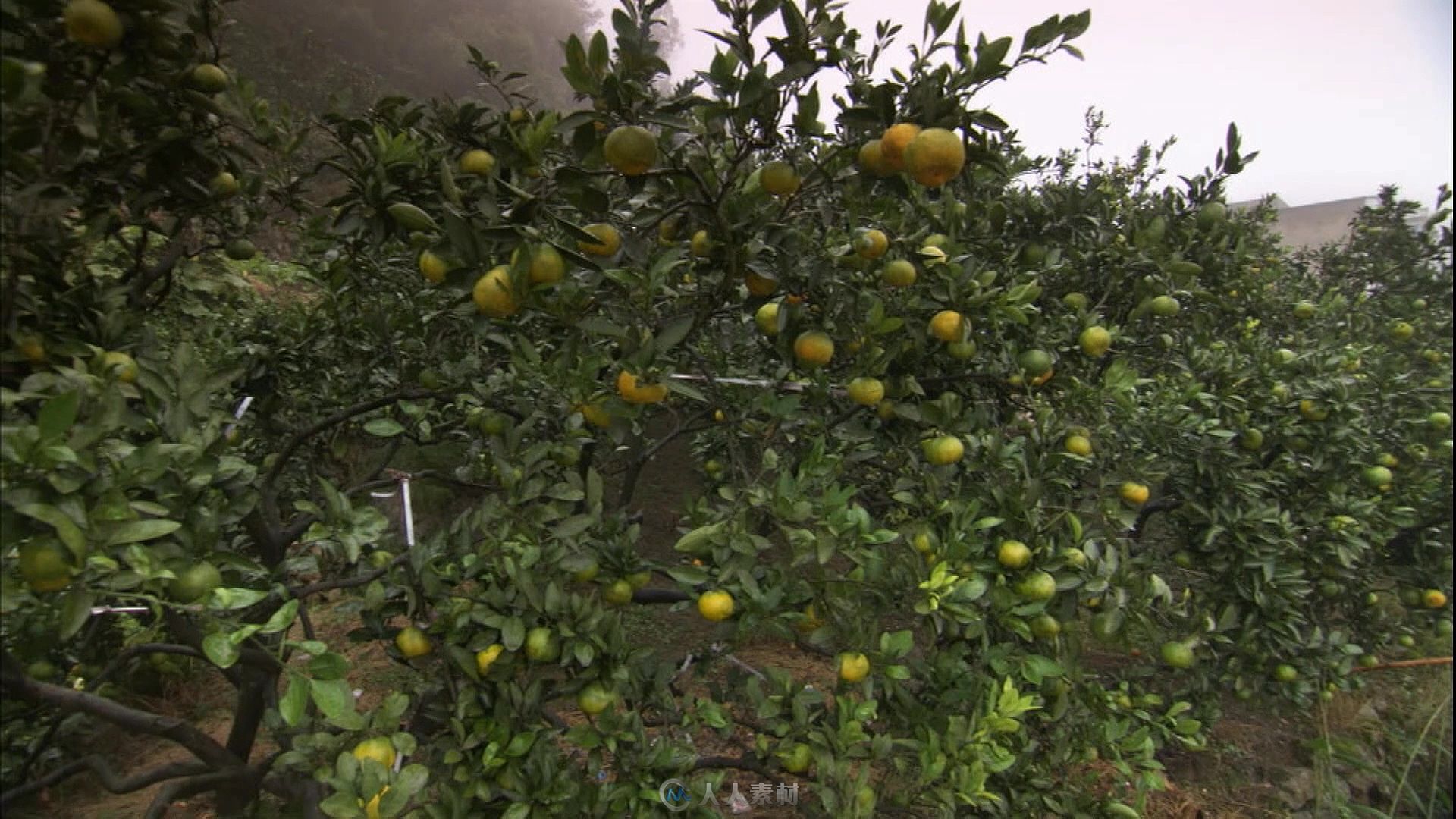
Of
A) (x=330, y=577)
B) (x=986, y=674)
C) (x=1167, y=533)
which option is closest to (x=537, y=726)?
(x=330, y=577)

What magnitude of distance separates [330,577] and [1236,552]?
7.84ft

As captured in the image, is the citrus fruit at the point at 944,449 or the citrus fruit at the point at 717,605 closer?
the citrus fruit at the point at 717,605

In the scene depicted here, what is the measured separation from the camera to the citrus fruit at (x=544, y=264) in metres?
1.00

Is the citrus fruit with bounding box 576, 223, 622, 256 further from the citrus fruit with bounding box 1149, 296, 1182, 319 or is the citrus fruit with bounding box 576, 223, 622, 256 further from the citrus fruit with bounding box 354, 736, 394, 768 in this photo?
the citrus fruit with bounding box 1149, 296, 1182, 319

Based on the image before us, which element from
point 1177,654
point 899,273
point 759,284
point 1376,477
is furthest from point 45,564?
point 1376,477

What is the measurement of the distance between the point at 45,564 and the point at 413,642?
0.60 metres

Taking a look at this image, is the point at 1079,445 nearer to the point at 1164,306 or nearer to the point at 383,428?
the point at 1164,306

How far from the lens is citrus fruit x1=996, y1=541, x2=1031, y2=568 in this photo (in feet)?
4.27

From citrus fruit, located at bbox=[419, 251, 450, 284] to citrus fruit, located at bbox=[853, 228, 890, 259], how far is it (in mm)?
721

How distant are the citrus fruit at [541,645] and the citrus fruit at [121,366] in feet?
2.37

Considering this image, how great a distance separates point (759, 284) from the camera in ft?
4.26

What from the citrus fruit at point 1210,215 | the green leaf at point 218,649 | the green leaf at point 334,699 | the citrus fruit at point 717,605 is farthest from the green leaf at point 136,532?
the citrus fruit at point 1210,215

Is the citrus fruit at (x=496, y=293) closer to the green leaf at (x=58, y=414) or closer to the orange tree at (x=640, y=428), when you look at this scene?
the orange tree at (x=640, y=428)

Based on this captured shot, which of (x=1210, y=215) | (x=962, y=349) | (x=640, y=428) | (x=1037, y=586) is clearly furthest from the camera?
(x=1210, y=215)
